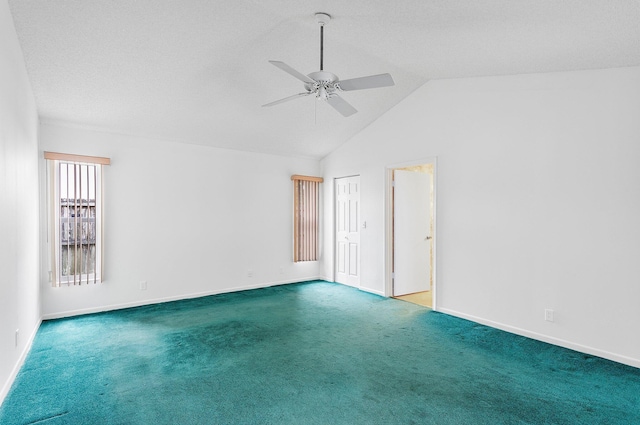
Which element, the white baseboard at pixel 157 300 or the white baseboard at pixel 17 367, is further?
the white baseboard at pixel 157 300

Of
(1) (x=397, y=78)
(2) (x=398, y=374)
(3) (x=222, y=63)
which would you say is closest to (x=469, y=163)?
(1) (x=397, y=78)

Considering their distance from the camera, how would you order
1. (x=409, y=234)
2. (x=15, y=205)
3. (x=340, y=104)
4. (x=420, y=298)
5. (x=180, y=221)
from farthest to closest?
(x=409, y=234), (x=420, y=298), (x=180, y=221), (x=340, y=104), (x=15, y=205)

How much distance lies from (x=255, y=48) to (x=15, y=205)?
2.49 metres

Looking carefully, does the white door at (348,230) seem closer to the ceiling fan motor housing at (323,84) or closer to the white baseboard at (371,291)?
the white baseboard at (371,291)

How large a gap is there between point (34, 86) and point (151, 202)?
6.19 feet

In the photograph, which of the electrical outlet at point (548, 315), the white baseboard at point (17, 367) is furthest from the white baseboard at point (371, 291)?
the white baseboard at point (17, 367)

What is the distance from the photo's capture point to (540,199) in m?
3.55

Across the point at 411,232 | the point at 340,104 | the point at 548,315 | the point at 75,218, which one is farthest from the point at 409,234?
the point at 75,218

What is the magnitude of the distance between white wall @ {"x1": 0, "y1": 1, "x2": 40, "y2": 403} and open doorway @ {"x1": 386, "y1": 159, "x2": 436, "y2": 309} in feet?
14.2

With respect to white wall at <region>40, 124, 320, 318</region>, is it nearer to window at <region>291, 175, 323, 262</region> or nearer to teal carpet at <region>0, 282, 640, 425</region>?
window at <region>291, 175, 323, 262</region>

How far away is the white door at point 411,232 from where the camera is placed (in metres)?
5.35

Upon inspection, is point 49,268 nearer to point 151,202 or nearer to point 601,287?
point 151,202

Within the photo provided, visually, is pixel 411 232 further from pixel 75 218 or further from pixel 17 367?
pixel 17 367

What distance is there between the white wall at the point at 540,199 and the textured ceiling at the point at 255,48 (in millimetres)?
307
